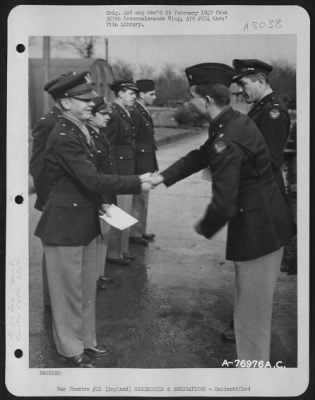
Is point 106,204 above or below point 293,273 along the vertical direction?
above

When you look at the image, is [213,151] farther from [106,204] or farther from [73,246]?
[73,246]

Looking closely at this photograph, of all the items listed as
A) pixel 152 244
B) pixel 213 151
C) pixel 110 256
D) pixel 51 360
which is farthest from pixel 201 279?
pixel 51 360

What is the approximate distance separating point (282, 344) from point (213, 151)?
0.82m

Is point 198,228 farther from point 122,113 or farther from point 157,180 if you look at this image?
point 122,113

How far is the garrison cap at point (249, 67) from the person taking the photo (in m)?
2.05

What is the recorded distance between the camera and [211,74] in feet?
6.51

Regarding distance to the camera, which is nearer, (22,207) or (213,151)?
(213,151)

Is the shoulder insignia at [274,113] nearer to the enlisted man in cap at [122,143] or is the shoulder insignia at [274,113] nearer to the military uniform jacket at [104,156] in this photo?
the enlisted man in cap at [122,143]

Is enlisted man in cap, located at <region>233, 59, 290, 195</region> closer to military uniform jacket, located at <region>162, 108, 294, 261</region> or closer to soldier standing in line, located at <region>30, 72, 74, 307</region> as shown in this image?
military uniform jacket, located at <region>162, 108, 294, 261</region>

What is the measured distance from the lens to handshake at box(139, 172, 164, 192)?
206cm

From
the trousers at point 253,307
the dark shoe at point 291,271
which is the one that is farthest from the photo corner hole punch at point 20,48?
the dark shoe at point 291,271

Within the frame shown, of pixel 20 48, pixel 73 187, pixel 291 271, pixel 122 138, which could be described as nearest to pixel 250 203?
pixel 291 271

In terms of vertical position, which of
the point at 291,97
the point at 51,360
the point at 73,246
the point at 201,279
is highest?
the point at 291,97

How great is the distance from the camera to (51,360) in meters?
2.13
